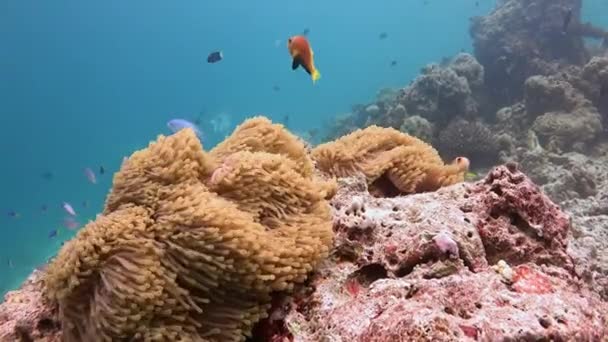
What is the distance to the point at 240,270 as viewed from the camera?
1854mm

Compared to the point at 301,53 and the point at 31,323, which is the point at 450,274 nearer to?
the point at 31,323

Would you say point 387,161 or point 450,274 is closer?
point 450,274

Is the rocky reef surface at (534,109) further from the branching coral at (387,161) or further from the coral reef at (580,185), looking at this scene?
the branching coral at (387,161)

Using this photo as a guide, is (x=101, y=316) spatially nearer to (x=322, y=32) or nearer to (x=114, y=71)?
(x=114, y=71)

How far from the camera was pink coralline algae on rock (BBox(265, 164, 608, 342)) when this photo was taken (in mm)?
1504

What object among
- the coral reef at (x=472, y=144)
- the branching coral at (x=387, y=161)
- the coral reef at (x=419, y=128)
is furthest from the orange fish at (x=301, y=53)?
the coral reef at (x=419, y=128)

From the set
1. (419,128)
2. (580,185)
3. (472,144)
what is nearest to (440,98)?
(419,128)

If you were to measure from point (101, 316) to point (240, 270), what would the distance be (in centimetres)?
50

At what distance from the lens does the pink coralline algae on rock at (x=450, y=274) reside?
1.50m

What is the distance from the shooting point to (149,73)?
94.9 meters

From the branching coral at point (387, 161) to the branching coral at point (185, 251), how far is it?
34.1 inches

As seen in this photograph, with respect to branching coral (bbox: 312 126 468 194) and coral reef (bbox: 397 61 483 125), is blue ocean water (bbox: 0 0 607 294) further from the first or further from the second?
branching coral (bbox: 312 126 468 194)

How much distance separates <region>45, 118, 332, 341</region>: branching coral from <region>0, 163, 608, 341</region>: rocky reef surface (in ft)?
0.51

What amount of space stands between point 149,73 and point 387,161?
9806 centimetres
